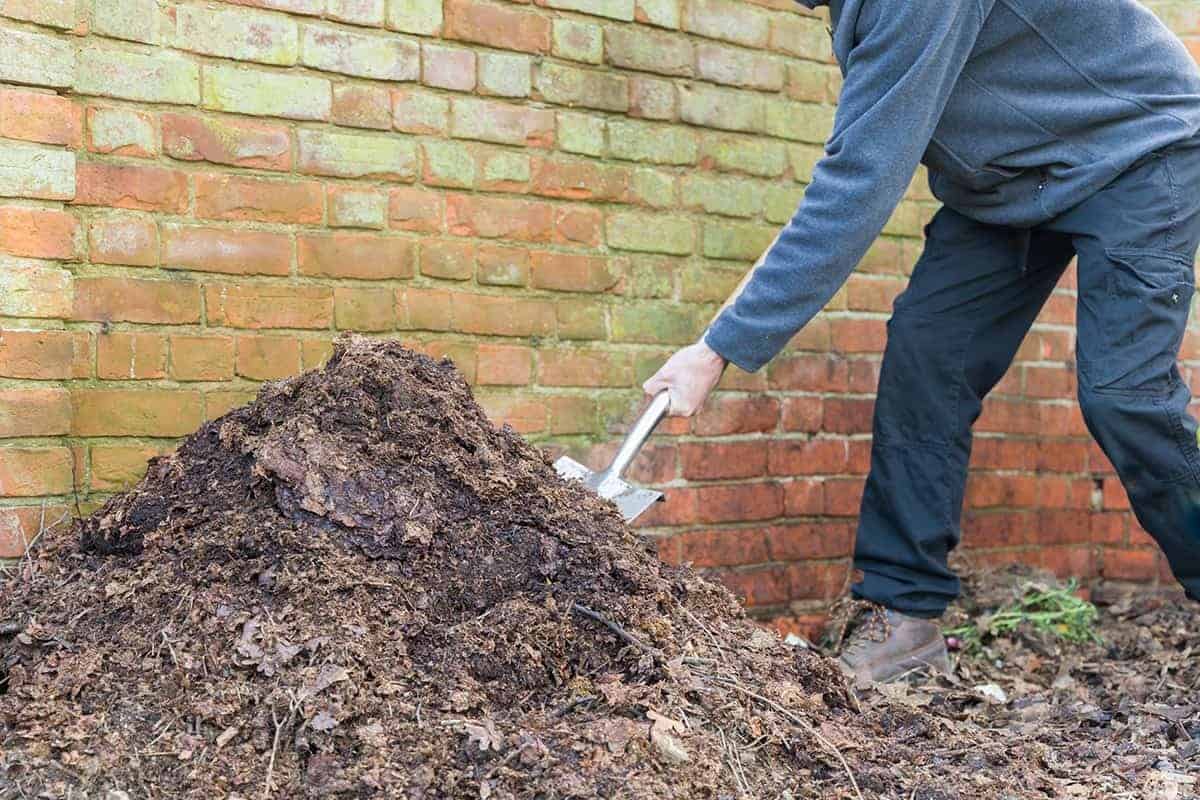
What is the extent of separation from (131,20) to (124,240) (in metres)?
0.42

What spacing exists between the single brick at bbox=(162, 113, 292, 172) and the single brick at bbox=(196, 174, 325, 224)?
38 millimetres

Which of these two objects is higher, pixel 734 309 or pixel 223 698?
pixel 734 309

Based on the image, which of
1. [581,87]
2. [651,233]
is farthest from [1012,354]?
[581,87]

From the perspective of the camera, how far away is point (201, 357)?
2.62 metres

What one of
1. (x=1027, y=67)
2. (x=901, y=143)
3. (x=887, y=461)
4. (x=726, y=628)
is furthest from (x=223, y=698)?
(x=1027, y=67)

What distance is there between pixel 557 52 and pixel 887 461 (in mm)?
1242

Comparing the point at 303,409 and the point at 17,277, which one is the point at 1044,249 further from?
the point at 17,277

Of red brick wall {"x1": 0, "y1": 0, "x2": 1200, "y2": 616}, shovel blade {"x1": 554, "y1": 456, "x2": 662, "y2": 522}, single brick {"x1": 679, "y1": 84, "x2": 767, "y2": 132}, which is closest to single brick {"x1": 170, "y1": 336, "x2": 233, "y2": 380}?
red brick wall {"x1": 0, "y1": 0, "x2": 1200, "y2": 616}

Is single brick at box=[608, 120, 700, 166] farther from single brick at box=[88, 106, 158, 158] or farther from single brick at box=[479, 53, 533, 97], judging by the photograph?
single brick at box=[88, 106, 158, 158]

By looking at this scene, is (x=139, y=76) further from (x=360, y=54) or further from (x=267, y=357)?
(x=267, y=357)

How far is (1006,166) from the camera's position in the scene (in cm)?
273

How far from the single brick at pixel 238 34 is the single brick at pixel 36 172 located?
1.14ft

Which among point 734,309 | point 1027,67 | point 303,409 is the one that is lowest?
point 303,409

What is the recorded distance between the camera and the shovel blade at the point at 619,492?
259 cm
